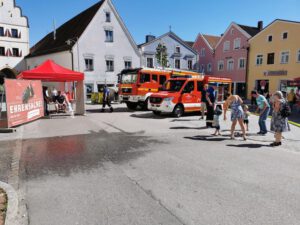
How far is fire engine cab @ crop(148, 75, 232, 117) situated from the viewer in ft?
44.8

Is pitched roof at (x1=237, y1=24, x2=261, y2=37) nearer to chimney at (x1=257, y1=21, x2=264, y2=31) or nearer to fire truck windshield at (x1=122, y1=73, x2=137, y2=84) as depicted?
chimney at (x1=257, y1=21, x2=264, y2=31)

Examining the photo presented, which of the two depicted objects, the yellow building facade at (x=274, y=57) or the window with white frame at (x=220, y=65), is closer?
the yellow building facade at (x=274, y=57)

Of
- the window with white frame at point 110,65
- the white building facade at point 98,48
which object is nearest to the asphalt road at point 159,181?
the white building facade at point 98,48

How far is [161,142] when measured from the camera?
820 cm

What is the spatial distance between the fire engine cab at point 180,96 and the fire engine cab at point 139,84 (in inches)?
111

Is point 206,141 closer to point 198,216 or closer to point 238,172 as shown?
point 238,172

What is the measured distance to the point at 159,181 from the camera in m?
4.88

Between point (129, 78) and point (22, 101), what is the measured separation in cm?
839

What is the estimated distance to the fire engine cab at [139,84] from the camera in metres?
17.5

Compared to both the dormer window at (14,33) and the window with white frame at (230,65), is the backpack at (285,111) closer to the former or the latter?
→ the window with white frame at (230,65)

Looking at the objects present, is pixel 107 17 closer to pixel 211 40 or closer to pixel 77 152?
pixel 211 40

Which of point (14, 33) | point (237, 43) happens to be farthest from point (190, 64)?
point (14, 33)

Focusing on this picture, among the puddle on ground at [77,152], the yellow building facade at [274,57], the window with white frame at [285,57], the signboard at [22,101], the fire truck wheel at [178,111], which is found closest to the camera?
the puddle on ground at [77,152]

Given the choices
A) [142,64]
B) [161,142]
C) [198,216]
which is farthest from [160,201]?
[142,64]
